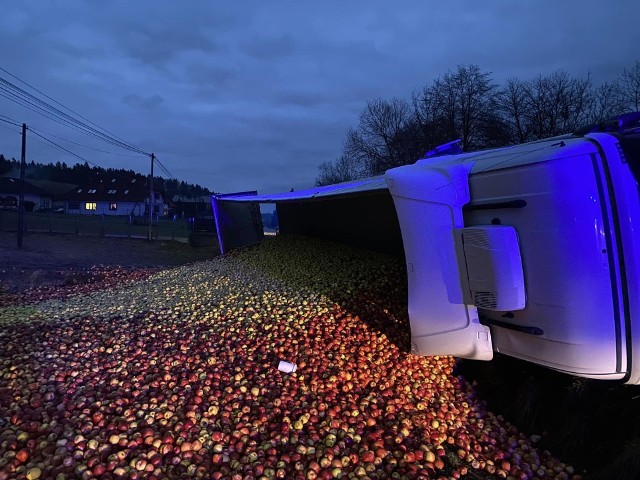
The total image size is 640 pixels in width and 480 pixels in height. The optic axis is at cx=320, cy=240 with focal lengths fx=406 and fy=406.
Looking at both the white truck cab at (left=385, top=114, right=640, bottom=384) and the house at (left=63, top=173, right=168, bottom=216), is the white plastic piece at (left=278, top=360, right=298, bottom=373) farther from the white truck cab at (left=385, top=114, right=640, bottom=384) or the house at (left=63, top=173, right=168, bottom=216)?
→ the house at (left=63, top=173, right=168, bottom=216)

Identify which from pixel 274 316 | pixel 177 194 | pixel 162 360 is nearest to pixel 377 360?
pixel 274 316

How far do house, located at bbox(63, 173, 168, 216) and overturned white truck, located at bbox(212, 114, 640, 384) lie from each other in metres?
60.2

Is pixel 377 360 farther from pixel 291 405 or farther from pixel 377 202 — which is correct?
pixel 377 202

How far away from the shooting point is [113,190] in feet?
205

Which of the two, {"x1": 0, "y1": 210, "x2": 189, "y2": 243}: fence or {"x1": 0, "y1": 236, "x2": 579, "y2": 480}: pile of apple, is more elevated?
{"x1": 0, "y1": 210, "x2": 189, "y2": 243}: fence

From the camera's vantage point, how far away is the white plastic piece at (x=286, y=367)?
11.7 feet

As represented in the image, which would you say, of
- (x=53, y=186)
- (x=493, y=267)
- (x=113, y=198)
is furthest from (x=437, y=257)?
(x=53, y=186)

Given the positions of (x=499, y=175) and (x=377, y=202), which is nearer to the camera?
(x=499, y=175)

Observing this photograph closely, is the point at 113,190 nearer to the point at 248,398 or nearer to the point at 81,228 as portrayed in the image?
the point at 81,228

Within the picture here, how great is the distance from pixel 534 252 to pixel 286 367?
220cm

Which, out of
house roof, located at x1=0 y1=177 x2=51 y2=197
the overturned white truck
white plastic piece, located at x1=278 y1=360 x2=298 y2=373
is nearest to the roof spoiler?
the overturned white truck

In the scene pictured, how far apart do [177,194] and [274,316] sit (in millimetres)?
91271

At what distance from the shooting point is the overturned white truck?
2.35 meters

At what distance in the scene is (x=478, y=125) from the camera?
80.0 feet
